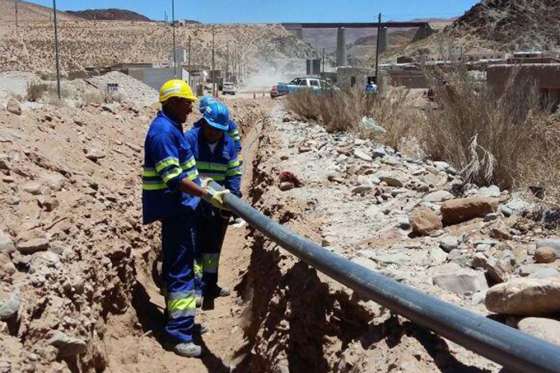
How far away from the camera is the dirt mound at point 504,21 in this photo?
4350 cm

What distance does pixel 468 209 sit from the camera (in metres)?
5.10

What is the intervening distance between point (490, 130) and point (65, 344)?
4597mm

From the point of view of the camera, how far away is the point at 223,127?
18.7 ft

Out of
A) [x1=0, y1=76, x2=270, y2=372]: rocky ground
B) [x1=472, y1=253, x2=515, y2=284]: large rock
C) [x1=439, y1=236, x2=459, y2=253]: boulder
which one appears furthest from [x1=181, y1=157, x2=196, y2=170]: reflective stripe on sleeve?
[x1=472, y1=253, x2=515, y2=284]: large rock

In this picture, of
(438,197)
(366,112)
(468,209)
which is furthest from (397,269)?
(366,112)

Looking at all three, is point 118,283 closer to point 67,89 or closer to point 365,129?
point 365,129

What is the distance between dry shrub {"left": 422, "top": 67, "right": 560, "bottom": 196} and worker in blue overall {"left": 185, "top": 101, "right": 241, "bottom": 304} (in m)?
2.42

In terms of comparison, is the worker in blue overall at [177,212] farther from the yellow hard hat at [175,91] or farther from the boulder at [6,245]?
the boulder at [6,245]

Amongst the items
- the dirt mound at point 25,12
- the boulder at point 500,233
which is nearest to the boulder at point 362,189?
the boulder at point 500,233

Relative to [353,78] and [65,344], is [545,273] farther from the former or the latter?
[353,78]

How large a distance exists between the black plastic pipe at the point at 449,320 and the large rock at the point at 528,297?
1.71ft

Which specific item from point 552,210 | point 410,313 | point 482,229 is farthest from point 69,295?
point 552,210

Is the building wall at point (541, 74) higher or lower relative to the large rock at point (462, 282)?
higher

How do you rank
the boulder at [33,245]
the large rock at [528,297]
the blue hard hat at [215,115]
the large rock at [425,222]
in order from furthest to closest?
the blue hard hat at [215,115], the large rock at [425,222], the boulder at [33,245], the large rock at [528,297]
